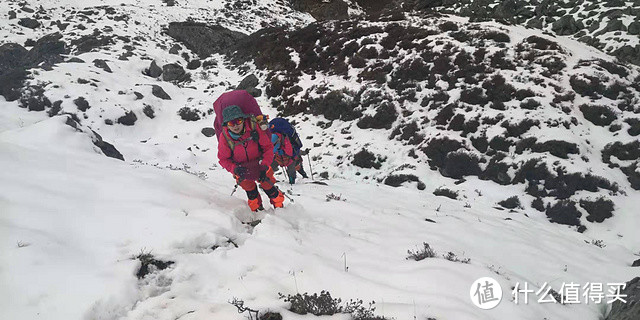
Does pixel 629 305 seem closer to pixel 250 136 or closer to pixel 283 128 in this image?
pixel 250 136

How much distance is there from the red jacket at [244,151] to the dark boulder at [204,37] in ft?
63.0

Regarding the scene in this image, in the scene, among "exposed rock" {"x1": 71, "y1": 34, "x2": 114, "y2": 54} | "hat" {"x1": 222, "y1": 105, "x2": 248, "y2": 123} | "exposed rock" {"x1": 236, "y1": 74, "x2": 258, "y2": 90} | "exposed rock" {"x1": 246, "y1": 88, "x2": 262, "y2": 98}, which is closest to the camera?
"hat" {"x1": 222, "y1": 105, "x2": 248, "y2": 123}

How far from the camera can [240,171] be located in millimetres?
4594

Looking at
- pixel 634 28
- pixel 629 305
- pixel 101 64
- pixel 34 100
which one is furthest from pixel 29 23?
pixel 634 28

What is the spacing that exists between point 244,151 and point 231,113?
651 millimetres

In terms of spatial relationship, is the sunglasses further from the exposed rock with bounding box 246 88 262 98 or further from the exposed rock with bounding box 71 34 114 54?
the exposed rock with bounding box 71 34 114 54

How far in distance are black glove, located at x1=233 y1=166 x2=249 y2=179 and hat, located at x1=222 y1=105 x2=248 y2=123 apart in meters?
0.72

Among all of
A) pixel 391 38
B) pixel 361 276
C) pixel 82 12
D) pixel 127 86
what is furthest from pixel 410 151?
pixel 82 12

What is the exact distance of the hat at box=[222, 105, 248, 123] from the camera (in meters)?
4.14

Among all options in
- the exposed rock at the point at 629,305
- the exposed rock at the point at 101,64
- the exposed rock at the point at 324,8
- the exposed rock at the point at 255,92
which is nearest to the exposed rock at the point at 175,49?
the exposed rock at the point at 101,64

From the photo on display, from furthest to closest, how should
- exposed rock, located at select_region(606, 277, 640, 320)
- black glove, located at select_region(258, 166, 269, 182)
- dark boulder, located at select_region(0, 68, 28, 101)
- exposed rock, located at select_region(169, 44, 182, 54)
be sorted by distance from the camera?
exposed rock, located at select_region(169, 44, 182, 54) → dark boulder, located at select_region(0, 68, 28, 101) → black glove, located at select_region(258, 166, 269, 182) → exposed rock, located at select_region(606, 277, 640, 320)

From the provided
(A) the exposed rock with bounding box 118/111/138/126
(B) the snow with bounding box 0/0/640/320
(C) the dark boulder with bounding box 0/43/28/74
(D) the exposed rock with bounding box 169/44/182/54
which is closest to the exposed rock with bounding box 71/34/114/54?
(C) the dark boulder with bounding box 0/43/28/74

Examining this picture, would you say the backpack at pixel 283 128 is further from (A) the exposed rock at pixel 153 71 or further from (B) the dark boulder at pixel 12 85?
(A) the exposed rock at pixel 153 71

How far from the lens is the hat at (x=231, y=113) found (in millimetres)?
4141
